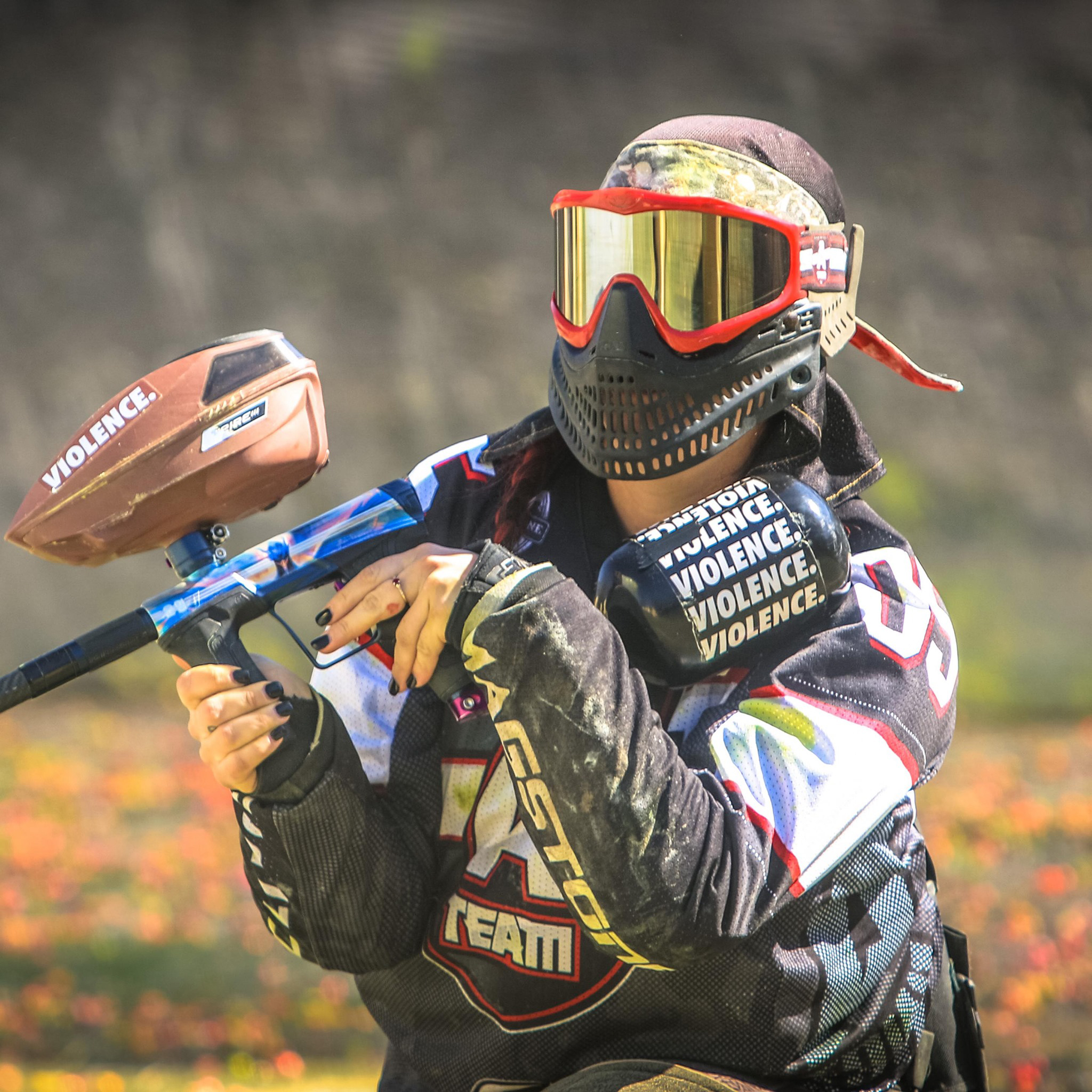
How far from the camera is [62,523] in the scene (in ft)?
5.85

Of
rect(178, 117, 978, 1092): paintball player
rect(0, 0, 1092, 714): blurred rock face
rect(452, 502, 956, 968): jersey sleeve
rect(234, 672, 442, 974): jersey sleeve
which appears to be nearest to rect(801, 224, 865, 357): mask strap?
rect(178, 117, 978, 1092): paintball player

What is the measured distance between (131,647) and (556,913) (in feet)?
2.47

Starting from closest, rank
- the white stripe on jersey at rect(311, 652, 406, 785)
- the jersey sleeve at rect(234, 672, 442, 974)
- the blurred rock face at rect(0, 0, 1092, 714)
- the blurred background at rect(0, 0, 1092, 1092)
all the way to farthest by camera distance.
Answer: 1. the jersey sleeve at rect(234, 672, 442, 974)
2. the white stripe on jersey at rect(311, 652, 406, 785)
3. the blurred background at rect(0, 0, 1092, 1092)
4. the blurred rock face at rect(0, 0, 1092, 714)

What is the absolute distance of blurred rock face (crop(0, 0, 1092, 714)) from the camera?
9.13 metres

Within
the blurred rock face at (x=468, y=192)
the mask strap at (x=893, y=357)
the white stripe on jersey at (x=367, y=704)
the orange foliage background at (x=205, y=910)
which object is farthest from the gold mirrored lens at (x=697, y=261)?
the blurred rock face at (x=468, y=192)

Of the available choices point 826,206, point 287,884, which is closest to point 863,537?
point 826,206

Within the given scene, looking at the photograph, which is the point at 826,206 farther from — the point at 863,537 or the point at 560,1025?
the point at 560,1025

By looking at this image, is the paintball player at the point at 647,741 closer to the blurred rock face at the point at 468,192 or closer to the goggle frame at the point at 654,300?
the goggle frame at the point at 654,300

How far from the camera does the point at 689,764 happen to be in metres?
1.83

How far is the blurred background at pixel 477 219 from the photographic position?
29.0ft

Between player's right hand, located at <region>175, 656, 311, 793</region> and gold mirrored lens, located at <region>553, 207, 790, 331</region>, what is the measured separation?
0.83m

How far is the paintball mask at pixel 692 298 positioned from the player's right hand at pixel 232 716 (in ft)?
2.05

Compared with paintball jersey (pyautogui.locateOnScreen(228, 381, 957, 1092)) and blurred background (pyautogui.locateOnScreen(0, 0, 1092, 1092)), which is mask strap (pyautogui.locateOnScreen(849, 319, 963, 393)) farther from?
blurred background (pyautogui.locateOnScreen(0, 0, 1092, 1092))

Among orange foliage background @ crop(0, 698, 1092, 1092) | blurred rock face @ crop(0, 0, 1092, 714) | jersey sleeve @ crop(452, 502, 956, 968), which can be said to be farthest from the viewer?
blurred rock face @ crop(0, 0, 1092, 714)
